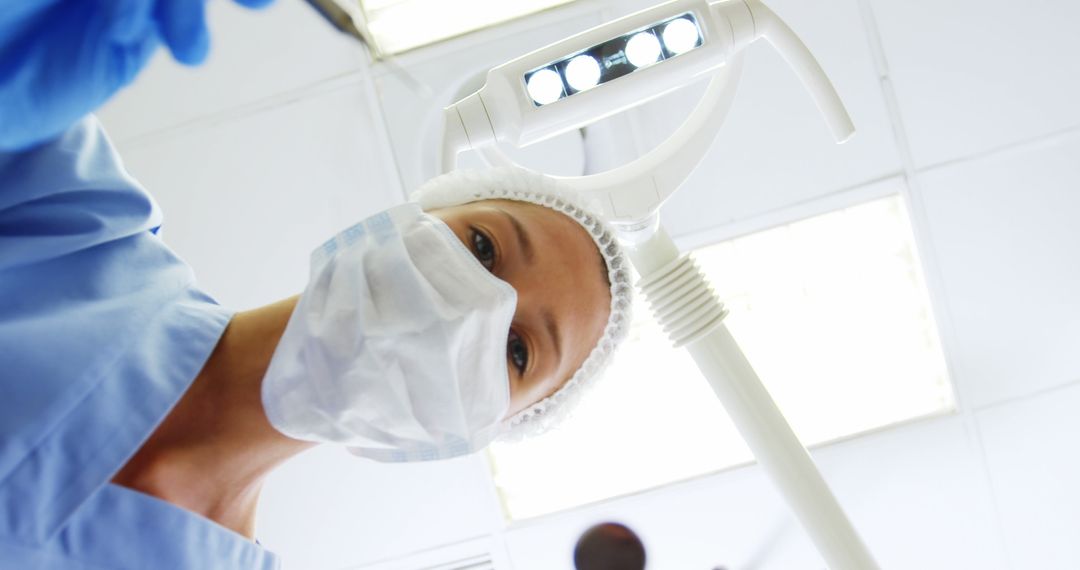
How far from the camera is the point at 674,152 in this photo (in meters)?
1.19

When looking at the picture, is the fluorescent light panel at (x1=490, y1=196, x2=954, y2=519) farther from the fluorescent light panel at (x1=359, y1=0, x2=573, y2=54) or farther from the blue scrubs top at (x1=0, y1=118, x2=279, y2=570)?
the blue scrubs top at (x1=0, y1=118, x2=279, y2=570)

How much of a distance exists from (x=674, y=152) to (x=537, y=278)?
30cm

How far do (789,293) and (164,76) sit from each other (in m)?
1.41

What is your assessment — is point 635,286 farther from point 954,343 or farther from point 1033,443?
point 1033,443

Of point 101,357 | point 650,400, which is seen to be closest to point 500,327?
point 101,357

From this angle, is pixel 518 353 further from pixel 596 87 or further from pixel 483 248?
pixel 596 87

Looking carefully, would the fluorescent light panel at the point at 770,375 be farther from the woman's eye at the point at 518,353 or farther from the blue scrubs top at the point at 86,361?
the blue scrubs top at the point at 86,361

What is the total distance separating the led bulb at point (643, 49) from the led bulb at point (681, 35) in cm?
2

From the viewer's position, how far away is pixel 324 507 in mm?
1792

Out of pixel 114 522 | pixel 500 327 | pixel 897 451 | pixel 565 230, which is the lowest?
pixel 114 522

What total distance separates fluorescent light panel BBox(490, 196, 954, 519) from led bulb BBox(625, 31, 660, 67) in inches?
27.4

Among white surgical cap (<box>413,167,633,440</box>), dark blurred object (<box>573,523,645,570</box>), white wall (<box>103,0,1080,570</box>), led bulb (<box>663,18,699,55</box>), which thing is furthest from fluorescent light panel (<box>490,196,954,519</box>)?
led bulb (<box>663,18,699,55</box>)

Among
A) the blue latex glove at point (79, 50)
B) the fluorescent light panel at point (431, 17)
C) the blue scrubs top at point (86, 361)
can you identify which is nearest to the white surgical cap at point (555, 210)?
the blue scrubs top at point (86, 361)

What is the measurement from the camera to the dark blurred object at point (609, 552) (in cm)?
130
